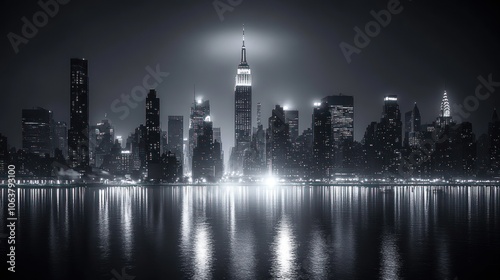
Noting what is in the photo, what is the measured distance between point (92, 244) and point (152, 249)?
7.42 m

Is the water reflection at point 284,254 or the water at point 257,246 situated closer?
the water reflection at point 284,254

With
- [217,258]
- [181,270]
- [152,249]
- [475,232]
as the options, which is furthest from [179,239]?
[475,232]

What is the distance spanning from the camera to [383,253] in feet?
149

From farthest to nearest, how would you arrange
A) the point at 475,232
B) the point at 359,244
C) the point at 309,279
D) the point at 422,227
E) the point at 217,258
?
the point at 422,227 < the point at 475,232 < the point at 359,244 < the point at 217,258 < the point at 309,279

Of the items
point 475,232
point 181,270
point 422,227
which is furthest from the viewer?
point 422,227

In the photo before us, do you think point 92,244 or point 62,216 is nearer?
point 92,244

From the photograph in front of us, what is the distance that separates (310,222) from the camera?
69688mm

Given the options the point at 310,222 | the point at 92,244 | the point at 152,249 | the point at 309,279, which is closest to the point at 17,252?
the point at 92,244

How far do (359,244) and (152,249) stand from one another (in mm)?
20324

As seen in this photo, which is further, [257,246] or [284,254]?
[257,246]

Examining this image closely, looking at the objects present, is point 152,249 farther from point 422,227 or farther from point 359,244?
point 422,227

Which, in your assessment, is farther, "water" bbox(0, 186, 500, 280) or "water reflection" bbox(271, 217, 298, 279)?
"water" bbox(0, 186, 500, 280)

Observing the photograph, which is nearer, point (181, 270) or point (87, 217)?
point (181, 270)

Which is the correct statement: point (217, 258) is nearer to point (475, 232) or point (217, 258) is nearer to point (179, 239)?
point (179, 239)
